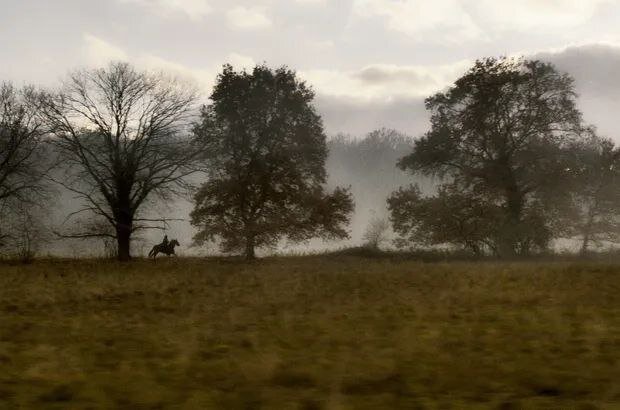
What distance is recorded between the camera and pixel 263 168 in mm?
28344

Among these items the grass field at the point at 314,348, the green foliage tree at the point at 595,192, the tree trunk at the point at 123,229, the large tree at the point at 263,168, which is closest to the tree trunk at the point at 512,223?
the green foliage tree at the point at 595,192

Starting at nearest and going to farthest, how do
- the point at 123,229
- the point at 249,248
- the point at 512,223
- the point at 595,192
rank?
1. the point at 123,229
2. the point at 512,223
3. the point at 249,248
4. the point at 595,192

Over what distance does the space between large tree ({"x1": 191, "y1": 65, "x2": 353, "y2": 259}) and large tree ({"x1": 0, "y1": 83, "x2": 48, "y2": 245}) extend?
906cm

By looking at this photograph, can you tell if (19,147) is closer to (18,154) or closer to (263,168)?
(18,154)

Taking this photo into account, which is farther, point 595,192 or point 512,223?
point 595,192

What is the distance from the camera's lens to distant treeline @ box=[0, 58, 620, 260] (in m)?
27.2

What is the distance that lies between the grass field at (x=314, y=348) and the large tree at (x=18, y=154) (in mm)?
18056

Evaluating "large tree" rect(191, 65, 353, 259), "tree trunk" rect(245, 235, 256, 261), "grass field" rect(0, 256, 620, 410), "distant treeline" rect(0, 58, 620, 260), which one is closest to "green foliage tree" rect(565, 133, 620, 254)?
"distant treeline" rect(0, 58, 620, 260)

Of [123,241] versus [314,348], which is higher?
[123,241]

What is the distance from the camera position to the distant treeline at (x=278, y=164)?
27.2 meters

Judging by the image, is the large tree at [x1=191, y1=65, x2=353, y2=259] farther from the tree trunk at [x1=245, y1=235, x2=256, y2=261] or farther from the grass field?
the grass field

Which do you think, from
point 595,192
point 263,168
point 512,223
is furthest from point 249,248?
point 595,192

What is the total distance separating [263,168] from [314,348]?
72.2 ft

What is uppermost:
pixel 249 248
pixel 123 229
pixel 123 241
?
pixel 123 229
